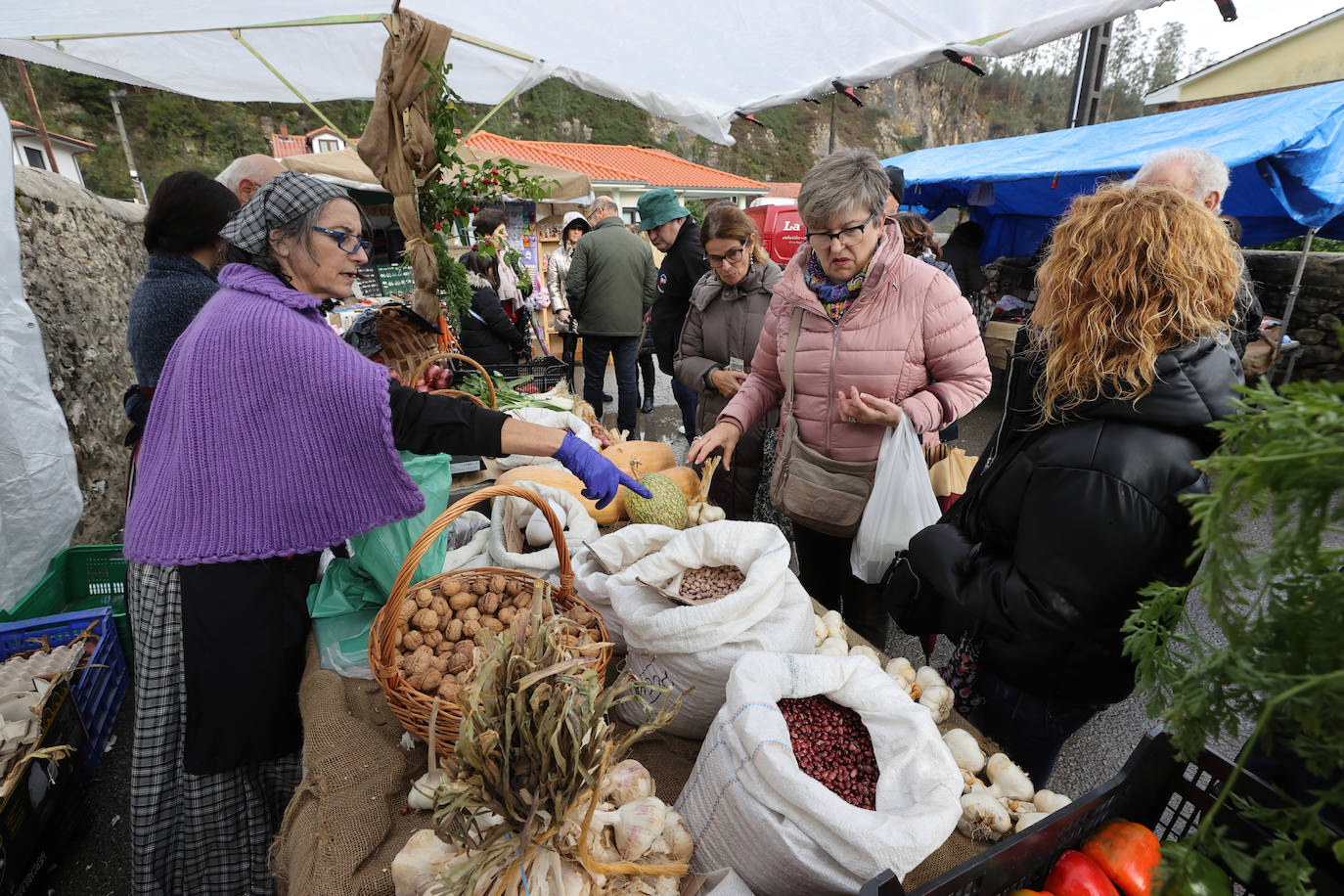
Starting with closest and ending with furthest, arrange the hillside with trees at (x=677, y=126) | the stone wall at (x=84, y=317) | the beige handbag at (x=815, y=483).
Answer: the beige handbag at (x=815, y=483)
the stone wall at (x=84, y=317)
the hillside with trees at (x=677, y=126)

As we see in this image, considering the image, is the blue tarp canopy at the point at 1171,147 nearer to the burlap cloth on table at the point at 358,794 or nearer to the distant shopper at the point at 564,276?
the burlap cloth on table at the point at 358,794

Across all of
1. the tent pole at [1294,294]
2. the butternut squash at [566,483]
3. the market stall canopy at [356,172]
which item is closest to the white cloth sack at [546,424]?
the butternut squash at [566,483]

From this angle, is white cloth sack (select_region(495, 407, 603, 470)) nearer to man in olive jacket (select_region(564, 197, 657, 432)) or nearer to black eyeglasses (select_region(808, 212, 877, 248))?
black eyeglasses (select_region(808, 212, 877, 248))

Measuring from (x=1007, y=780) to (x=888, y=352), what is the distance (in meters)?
1.23

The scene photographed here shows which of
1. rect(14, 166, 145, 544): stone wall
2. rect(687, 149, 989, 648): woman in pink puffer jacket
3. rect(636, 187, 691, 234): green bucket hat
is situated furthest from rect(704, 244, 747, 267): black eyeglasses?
rect(14, 166, 145, 544): stone wall

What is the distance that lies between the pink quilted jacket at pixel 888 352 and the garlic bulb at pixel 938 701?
2.86ft

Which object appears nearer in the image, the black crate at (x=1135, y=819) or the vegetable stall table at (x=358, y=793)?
the black crate at (x=1135, y=819)

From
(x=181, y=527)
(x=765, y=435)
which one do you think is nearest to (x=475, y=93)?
(x=765, y=435)

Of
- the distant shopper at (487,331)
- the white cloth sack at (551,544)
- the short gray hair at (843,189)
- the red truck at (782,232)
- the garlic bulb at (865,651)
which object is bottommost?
the garlic bulb at (865,651)

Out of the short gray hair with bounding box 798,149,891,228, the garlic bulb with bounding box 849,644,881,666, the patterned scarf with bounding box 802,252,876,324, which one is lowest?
the garlic bulb with bounding box 849,644,881,666

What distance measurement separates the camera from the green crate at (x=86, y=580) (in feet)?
9.16

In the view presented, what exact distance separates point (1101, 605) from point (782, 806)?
79 cm

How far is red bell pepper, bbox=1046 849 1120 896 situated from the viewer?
0.88m

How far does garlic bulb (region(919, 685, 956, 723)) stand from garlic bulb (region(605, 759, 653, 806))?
2.12ft
